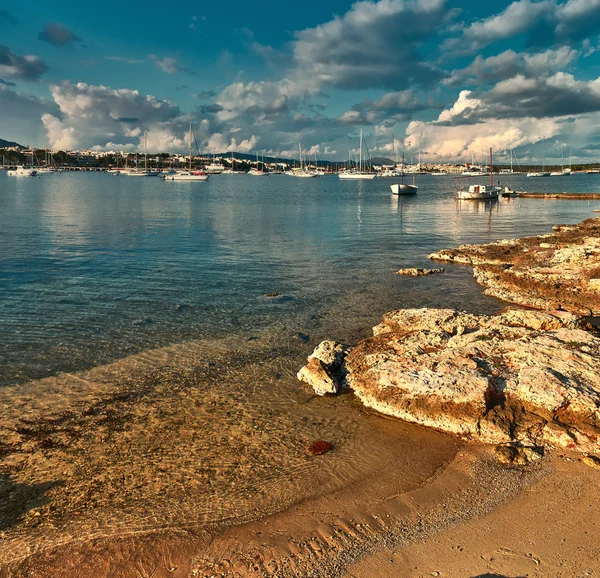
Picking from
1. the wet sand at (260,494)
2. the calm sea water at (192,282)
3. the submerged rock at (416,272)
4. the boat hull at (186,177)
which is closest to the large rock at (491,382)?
the wet sand at (260,494)

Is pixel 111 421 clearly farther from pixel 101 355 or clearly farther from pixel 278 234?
pixel 278 234

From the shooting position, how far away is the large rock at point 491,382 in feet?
31.8

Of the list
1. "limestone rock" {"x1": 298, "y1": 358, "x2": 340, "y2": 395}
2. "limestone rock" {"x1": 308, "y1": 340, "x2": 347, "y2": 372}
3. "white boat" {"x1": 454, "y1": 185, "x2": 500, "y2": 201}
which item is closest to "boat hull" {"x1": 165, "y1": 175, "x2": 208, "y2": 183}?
"white boat" {"x1": 454, "y1": 185, "x2": 500, "y2": 201}

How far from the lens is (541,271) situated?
22.9 meters

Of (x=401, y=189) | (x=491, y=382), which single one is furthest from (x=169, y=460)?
(x=401, y=189)

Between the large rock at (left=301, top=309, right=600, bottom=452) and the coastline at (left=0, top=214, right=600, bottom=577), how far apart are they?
57 centimetres

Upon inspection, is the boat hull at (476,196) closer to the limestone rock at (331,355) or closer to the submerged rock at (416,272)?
the submerged rock at (416,272)

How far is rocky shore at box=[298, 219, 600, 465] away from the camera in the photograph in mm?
9672

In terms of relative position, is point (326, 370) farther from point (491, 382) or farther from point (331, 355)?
point (491, 382)

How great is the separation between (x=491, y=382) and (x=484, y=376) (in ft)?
0.68

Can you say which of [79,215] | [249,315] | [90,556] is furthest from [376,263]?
[79,215]

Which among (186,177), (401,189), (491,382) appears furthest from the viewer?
(186,177)

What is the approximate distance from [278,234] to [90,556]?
3731cm

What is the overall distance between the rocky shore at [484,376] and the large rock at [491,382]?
2 centimetres
